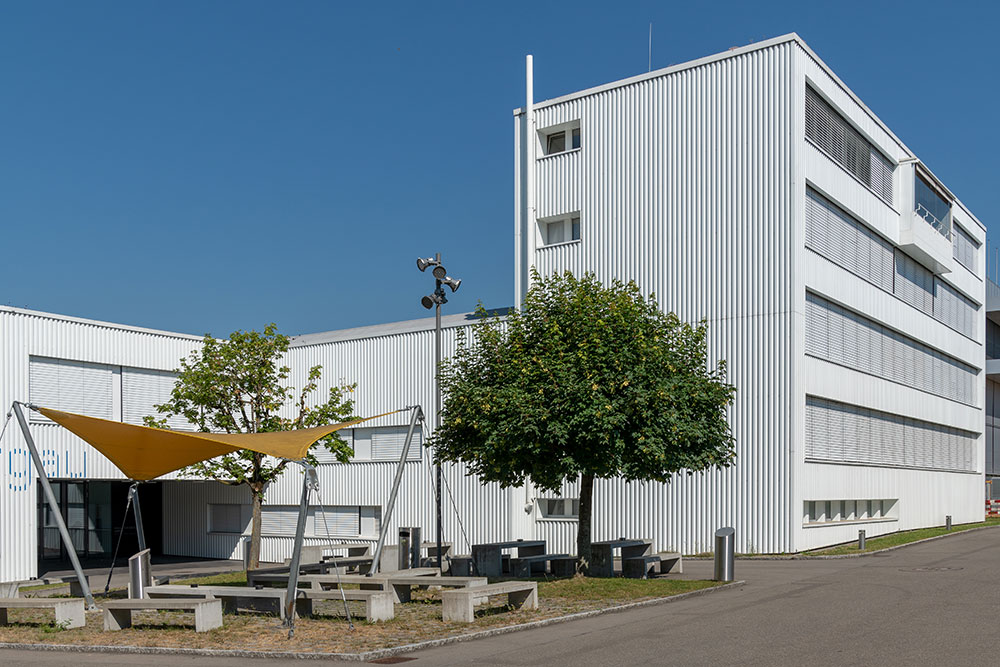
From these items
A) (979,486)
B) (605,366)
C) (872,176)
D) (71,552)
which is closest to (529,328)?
(605,366)

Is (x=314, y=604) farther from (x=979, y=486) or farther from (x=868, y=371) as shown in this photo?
(x=979, y=486)

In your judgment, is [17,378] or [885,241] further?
[885,241]

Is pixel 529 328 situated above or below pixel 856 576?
above

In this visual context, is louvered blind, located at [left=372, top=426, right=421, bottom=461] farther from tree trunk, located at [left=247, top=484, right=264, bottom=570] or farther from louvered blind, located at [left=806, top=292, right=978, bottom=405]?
louvered blind, located at [left=806, top=292, right=978, bottom=405]

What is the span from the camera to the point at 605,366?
771 inches

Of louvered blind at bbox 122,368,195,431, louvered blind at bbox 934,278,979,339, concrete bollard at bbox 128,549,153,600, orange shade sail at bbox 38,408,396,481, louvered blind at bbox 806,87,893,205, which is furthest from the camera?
louvered blind at bbox 934,278,979,339

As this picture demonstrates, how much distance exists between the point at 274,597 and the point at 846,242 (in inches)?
898

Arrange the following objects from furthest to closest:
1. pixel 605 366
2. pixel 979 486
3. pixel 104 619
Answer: pixel 979 486 → pixel 605 366 → pixel 104 619

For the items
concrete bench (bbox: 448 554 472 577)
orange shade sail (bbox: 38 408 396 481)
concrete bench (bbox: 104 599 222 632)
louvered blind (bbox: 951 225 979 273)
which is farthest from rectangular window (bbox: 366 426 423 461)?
louvered blind (bbox: 951 225 979 273)

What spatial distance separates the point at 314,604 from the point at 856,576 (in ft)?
34.4

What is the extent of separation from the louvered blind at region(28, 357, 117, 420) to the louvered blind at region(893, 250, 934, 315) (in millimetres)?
24980

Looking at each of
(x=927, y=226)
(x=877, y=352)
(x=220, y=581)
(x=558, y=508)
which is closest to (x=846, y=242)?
(x=877, y=352)

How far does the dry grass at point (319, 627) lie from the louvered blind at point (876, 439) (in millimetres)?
13782

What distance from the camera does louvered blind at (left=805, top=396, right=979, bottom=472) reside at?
30375 mm
